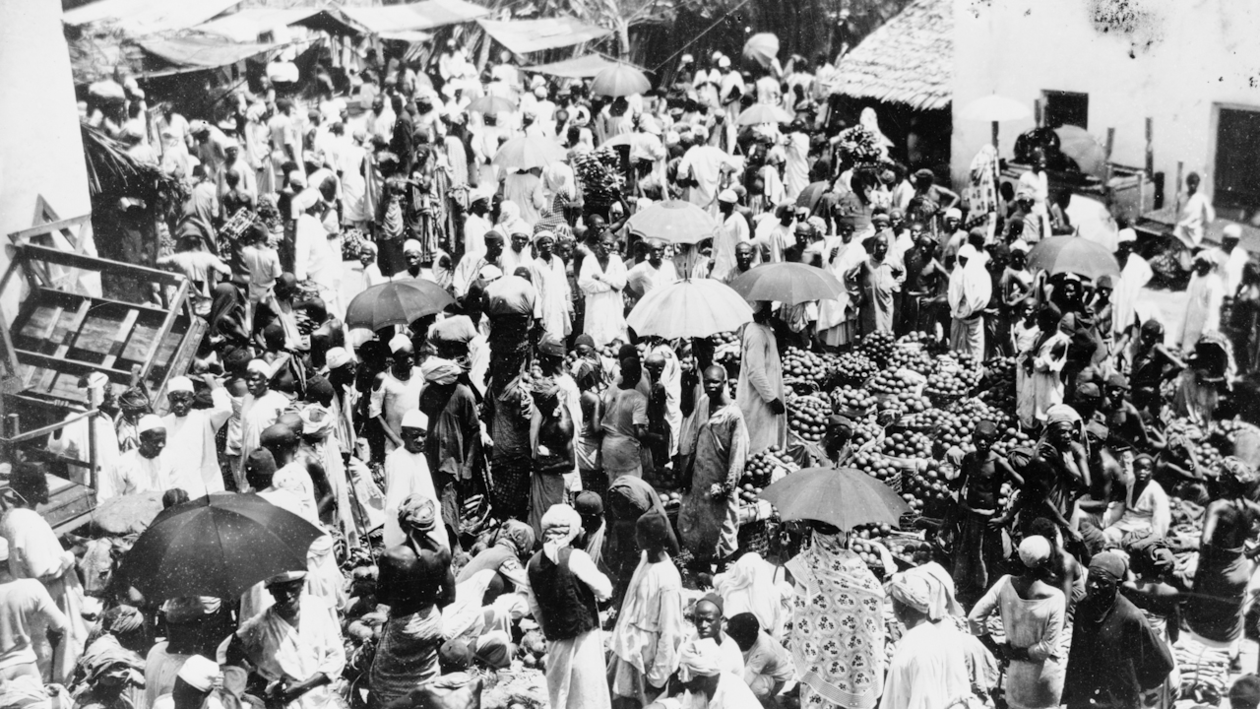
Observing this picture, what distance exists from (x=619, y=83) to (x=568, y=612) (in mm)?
12907

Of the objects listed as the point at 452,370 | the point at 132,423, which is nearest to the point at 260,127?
the point at 132,423

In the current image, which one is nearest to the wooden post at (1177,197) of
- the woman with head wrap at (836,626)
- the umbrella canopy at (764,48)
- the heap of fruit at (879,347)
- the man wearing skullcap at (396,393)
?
the heap of fruit at (879,347)

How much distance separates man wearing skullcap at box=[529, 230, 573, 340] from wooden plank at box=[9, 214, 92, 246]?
418 centimetres

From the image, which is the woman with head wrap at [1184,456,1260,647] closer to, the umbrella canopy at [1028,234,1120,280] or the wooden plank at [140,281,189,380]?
the umbrella canopy at [1028,234,1120,280]

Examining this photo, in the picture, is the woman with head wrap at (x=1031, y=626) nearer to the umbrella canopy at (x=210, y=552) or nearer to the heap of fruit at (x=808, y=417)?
the heap of fruit at (x=808, y=417)

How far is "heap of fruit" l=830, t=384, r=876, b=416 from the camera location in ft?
30.7

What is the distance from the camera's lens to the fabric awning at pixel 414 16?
18.1 metres

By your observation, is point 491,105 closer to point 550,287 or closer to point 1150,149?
point 550,287

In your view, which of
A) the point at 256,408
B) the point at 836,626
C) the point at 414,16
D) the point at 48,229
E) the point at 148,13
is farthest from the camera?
the point at 414,16

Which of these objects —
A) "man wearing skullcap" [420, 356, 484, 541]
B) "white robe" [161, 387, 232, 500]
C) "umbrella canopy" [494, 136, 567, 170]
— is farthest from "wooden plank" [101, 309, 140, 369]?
"umbrella canopy" [494, 136, 567, 170]

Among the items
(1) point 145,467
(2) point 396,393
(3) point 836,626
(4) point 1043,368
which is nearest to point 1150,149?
(4) point 1043,368

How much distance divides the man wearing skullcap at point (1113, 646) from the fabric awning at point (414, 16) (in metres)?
15.2

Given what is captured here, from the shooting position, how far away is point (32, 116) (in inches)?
369

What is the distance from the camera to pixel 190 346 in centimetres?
988
